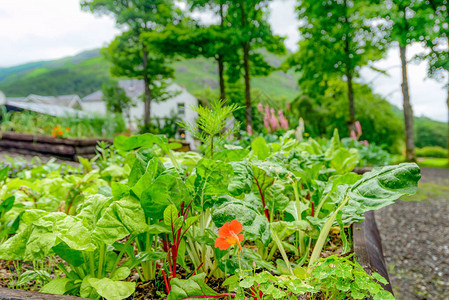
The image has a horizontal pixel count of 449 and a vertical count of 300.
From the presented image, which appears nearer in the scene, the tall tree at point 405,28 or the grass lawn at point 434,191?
the grass lawn at point 434,191

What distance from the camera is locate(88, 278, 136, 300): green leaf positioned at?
0.66m

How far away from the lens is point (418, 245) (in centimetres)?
295

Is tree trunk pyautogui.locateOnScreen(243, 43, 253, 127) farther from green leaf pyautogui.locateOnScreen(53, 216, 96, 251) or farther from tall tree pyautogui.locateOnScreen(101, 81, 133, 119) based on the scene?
tall tree pyautogui.locateOnScreen(101, 81, 133, 119)

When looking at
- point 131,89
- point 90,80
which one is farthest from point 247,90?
point 90,80

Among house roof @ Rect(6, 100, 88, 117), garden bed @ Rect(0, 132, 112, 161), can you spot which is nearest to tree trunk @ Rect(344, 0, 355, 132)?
garden bed @ Rect(0, 132, 112, 161)

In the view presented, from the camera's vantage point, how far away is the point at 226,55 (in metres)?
10.4

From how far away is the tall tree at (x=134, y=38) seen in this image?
14.0m

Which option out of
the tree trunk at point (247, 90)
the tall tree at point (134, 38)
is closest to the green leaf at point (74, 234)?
the tree trunk at point (247, 90)

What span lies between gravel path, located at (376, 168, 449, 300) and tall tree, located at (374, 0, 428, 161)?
162 inches

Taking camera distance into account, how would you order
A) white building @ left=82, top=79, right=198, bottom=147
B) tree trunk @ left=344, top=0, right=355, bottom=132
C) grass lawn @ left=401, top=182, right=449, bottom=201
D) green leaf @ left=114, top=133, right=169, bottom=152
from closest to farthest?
green leaf @ left=114, top=133, right=169, bottom=152, grass lawn @ left=401, top=182, right=449, bottom=201, tree trunk @ left=344, top=0, right=355, bottom=132, white building @ left=82, top=79, right=198, bottom=147

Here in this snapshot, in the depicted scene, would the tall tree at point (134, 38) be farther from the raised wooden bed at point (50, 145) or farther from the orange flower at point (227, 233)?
the orange flower at point (227, 233)

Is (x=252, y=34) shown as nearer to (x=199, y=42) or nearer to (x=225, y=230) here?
Answer: (x=199, y=42)

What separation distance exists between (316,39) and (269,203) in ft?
32.8

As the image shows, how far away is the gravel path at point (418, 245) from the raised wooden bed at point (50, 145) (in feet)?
11.7
